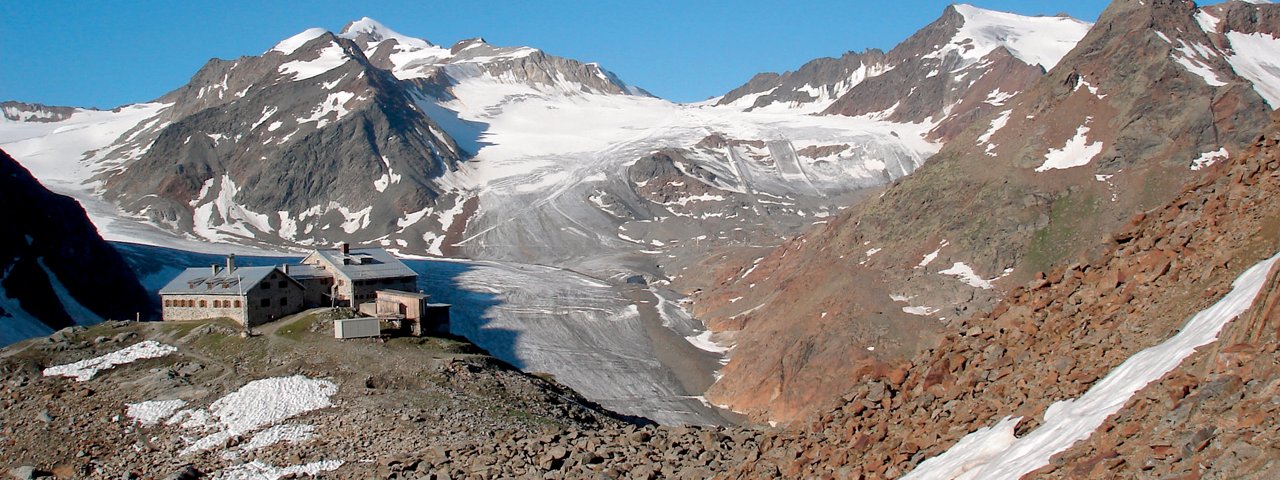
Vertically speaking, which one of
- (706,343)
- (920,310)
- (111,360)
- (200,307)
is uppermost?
(200,307)

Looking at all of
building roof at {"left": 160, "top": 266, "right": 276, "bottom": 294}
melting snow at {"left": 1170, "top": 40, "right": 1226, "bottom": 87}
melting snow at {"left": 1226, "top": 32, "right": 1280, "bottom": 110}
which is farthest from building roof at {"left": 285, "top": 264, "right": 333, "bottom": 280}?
melting snow at {"left": 1226, "top": 32, "right": 1280, "bottom": 110}

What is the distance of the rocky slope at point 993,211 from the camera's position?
73.8m

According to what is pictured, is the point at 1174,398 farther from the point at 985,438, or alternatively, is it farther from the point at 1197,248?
the point at 1197,248

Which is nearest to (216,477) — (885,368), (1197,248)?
(885,368)

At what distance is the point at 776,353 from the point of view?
77125 mm

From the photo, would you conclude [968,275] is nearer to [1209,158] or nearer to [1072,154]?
[1072,154]

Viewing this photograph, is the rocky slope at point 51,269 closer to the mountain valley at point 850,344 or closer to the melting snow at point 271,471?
the mountain valley at point 850,344

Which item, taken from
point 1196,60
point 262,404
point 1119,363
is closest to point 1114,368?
point 1119,363

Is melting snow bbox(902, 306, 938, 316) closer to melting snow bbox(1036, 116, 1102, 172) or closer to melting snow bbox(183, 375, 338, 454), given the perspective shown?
melting snow bbox(1036, 116, 1102, 172)

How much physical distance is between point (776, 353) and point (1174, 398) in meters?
64.7

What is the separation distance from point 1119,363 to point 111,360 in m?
41.7

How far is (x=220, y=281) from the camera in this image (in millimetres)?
55844

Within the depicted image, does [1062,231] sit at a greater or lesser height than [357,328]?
lesser

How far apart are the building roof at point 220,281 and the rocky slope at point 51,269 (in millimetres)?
24194
